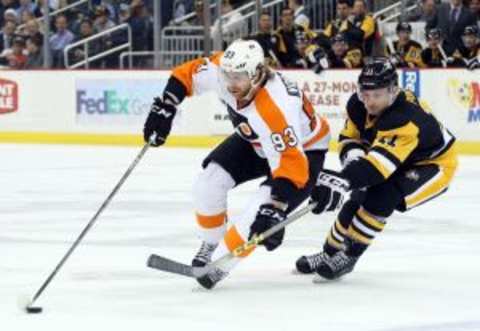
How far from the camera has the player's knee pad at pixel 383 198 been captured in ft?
20.1

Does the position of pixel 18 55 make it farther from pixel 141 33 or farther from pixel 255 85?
pixel 255 85

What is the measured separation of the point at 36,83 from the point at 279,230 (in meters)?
10.6

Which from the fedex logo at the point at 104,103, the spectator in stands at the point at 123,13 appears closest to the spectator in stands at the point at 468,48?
the fedex logo at the point at 104,103

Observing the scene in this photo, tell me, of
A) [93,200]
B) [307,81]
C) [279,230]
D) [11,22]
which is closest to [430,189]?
[279,230]

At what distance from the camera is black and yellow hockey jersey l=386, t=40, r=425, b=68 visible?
590 inches

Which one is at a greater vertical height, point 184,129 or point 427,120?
point 427,120

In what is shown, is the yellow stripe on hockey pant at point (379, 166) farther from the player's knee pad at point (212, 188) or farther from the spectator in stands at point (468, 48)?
the spectator in stands at point (468, 48)

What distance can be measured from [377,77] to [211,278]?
3.38 feet

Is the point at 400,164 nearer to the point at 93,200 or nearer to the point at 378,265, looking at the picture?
the point at 378,265

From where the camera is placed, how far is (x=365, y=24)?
1517 cm

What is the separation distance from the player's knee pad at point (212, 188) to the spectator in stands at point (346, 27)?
919 centimetres

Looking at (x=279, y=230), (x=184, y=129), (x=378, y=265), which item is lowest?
(x=184, y=129)

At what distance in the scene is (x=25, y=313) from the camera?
5.39 metres

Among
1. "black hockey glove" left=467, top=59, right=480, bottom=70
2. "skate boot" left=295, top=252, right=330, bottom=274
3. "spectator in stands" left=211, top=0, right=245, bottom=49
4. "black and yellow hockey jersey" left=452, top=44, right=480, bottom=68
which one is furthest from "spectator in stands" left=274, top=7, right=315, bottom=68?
"skate boot" left=295, top=252, right=330, bottom=274
